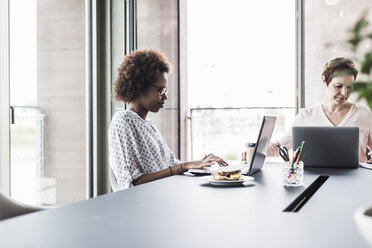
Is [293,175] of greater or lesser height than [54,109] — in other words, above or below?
below

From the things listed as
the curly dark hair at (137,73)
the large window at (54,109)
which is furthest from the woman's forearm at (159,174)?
the large window at (54,109)

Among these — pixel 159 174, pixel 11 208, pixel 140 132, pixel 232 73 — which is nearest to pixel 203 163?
pixel 159 174

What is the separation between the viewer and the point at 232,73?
17.4 feet

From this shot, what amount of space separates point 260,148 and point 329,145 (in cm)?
53

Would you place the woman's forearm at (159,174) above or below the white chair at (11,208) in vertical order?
above

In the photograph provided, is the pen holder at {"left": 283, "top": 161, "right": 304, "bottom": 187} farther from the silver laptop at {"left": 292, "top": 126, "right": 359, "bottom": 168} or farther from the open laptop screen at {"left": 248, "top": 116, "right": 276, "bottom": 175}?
the silver laptop at {"left": 292, "top": 126, "right": 359, "bottom": 168}

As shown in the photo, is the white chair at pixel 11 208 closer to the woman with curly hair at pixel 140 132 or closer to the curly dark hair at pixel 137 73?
the woman with curly hair at pixel 140 132

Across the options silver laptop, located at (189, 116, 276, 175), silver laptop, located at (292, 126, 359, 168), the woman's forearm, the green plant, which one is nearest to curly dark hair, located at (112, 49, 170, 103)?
the woman's forearm

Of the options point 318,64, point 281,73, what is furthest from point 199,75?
point 318,64

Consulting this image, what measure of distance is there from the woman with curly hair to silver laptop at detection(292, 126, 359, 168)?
1.68 feet

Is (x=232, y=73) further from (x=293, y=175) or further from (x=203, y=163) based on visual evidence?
(x=293, y=175)

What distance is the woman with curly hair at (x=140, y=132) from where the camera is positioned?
210cm

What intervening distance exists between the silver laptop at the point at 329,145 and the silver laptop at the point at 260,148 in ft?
0.92

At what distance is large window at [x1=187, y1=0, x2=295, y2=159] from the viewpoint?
4809 millimetres
